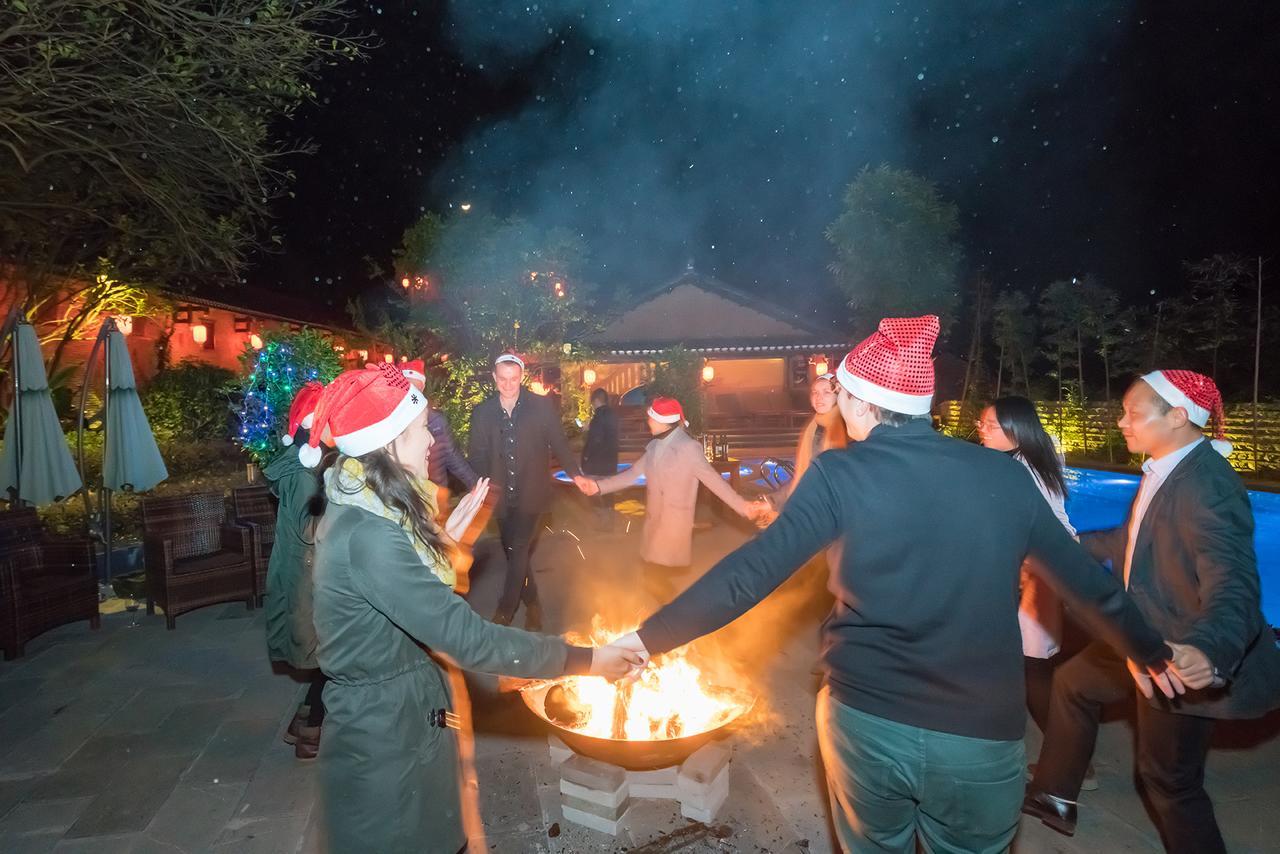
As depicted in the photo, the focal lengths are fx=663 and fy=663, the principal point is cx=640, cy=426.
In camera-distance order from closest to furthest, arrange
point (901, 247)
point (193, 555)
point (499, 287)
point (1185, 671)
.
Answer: point (1185, 671) → point (193, 555) → point (499, 287) → point (901, 247)

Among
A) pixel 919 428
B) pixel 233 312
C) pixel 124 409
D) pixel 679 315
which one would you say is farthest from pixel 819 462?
pixel 679 315

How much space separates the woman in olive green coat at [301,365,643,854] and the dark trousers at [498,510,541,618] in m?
3.52

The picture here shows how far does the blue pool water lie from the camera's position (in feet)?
29.4

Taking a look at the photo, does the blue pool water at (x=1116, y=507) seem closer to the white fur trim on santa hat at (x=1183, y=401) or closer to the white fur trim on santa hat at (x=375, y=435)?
the white fur trim on santa hat at (x=1183, y=401)

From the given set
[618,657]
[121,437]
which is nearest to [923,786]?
[618,657]

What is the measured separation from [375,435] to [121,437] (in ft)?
23.5

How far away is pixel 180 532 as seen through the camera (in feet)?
21.7

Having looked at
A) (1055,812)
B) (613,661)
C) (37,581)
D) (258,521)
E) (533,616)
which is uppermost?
(613,661)

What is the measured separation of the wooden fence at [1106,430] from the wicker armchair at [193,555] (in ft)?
33.3

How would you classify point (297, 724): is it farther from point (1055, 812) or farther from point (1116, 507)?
point (1116, 507)

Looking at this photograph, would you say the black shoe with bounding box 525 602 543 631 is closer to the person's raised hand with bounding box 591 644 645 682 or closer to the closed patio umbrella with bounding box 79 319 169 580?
the person's raised hand with bounding box 591 644 645 682

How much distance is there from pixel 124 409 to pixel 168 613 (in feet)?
8.39

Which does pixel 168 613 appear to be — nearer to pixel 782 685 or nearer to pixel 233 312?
pixel 782 685

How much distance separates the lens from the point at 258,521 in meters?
7.15
